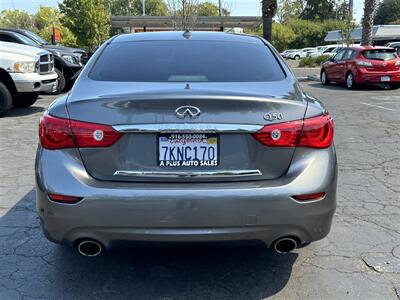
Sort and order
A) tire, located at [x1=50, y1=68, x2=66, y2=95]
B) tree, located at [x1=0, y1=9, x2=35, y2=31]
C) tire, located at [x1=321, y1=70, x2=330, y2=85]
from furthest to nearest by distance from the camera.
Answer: tree, located at [x1=0, y1=9, x2=35, y2=31] < tire, located at [x1=321, y1=70, x2=330, y2=85] < tire, located at [x1=50, y1=68, x2=66, y2=95]

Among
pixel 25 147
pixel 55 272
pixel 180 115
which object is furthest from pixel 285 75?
pixel 25 147

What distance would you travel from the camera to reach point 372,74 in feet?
54.4

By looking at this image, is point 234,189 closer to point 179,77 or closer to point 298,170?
point 298,170

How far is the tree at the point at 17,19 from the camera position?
9318 centimetres

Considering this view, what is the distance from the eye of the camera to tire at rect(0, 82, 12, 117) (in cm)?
1002

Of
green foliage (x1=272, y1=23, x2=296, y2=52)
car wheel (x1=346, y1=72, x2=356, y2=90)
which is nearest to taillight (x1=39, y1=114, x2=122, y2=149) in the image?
car wheel (x1=346, y1=72, x2=356, y2=90)

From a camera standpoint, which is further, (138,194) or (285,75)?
(285,75)

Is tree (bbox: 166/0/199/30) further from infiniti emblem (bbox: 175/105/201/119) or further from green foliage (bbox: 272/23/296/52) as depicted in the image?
green foliage (bbox: 272/23/296/52)

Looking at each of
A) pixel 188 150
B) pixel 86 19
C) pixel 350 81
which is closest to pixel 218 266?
pixel 188 150

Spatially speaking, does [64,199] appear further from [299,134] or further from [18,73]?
[18,73]

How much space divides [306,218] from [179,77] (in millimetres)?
1286

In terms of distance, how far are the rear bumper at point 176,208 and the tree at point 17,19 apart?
95.5 meters

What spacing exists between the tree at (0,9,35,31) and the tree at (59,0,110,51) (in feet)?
182

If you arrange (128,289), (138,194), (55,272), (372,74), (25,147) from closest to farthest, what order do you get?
(138,194)
(128,289)
(55,272)
(25,147)
(372,74)
